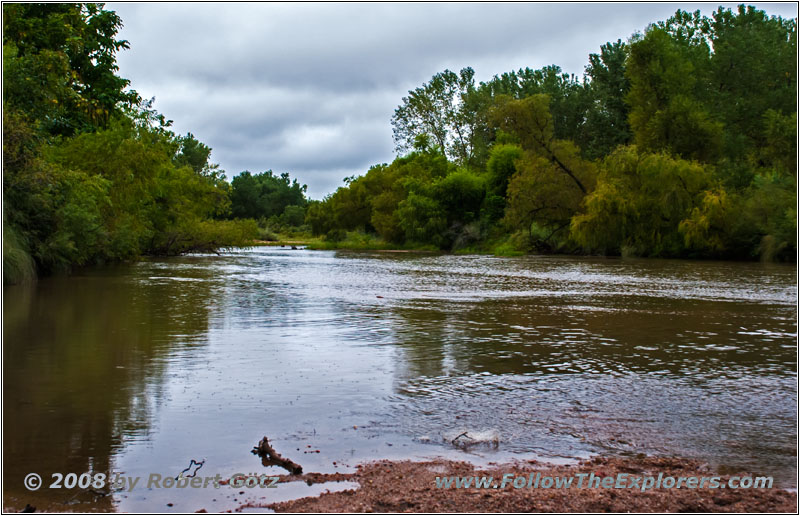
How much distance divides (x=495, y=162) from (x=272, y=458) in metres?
63.4

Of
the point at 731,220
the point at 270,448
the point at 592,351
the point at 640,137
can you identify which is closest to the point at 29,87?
the point at 592,351

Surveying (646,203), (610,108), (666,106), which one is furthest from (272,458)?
(610,108)

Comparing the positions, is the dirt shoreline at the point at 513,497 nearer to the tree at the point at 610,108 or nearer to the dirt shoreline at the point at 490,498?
the dirt shoreline at the point at 490,498

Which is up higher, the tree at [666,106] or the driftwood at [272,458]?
the tree at [666,106]

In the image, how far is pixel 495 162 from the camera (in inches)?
2655

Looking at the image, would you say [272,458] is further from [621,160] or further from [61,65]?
[621,160]

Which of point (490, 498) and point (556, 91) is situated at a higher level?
point (556, 91)

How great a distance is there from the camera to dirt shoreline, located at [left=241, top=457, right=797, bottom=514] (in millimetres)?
4445

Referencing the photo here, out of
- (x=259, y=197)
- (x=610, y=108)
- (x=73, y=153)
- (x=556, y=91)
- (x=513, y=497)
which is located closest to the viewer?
(x=513, y=497)

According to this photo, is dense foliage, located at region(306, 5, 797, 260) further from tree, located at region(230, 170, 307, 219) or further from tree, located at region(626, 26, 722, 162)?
tree, located at region(230, 170, 307, 219)

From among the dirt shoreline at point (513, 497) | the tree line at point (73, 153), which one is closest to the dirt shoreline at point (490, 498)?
the dirt shoreline at point (513, 497)

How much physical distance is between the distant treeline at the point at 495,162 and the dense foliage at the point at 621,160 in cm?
15

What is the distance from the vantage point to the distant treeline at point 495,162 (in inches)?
863

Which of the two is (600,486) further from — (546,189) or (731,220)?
(546,189)
